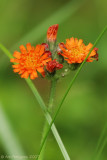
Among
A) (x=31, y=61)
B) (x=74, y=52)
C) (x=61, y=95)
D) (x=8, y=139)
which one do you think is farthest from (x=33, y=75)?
(x=61, y=95)

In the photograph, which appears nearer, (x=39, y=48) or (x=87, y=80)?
(x=39, y=48)

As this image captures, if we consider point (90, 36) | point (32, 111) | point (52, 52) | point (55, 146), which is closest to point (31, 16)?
point (90, 36)

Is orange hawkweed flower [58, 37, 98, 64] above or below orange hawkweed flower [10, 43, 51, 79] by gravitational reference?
below

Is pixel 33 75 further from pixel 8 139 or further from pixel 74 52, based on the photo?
pixel 8 139

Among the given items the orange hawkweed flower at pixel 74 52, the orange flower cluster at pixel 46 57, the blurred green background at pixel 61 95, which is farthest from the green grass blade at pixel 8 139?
the orange hawkweed flower at pixel 74 52

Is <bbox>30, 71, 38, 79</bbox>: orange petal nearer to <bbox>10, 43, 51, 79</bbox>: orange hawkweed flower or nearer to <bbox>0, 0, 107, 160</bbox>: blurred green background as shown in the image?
<bbox>10, 43, 51, 79</bbox>: orange hawkweed flower

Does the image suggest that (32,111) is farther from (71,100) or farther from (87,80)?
(87,80)

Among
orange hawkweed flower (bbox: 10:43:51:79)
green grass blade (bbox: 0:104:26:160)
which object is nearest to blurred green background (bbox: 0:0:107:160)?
green grass blade (bbox: 0:104:26:160)
